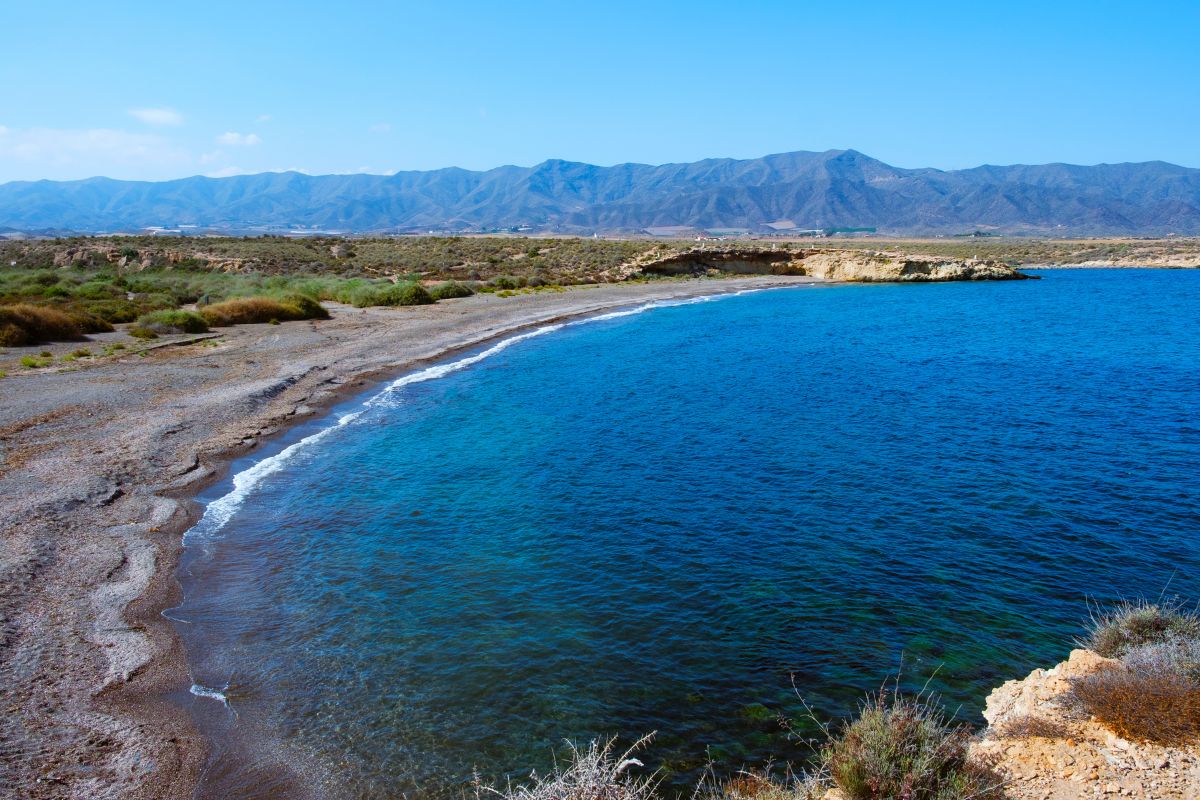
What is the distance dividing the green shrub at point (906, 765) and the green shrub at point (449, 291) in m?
45.1

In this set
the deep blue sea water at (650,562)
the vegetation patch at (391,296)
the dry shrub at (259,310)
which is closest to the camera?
the deep blue sea water at (650,562)

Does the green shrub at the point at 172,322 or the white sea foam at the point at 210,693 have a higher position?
the green shrub at the point at 172,322

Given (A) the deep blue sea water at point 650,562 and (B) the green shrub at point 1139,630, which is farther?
(A) the deep blue sea water at point 650,562

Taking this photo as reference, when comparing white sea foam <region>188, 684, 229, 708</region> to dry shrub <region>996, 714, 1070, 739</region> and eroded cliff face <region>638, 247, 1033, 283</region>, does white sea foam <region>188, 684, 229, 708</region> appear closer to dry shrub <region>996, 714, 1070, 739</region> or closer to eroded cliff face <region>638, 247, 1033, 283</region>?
dry shrub <region>996, 714, 1070, 739</region>

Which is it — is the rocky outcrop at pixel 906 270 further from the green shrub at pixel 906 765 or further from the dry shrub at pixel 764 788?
the green shrub at pixel 906 765

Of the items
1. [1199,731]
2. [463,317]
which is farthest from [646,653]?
[463,317]

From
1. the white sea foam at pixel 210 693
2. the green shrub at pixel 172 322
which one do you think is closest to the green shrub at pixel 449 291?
the green shrub at pixel 172 322

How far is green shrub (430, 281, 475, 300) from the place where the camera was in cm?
4972

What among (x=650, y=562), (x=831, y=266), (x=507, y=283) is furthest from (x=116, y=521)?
(x=831, y=266)

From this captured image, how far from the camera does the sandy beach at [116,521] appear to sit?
7.54 meters

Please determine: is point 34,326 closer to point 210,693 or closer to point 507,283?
point 210,693

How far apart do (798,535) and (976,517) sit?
337 cm

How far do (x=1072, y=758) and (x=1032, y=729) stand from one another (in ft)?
1.58

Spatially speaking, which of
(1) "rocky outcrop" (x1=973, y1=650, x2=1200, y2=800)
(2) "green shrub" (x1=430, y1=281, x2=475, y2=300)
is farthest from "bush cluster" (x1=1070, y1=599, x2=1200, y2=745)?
(2) "green shrub" (x1=430, y1=281, x2=475, y2=300)
